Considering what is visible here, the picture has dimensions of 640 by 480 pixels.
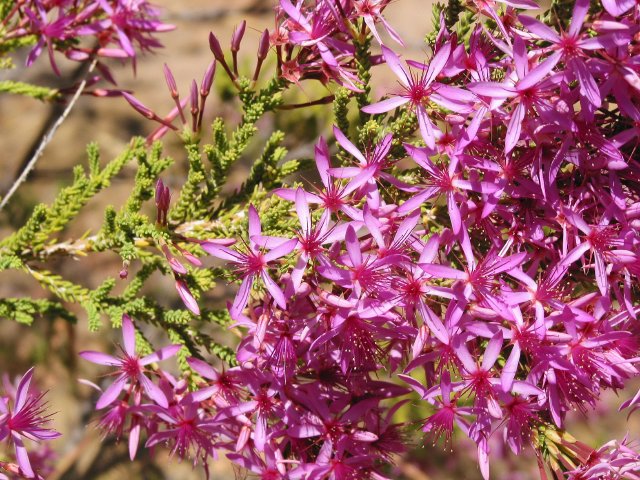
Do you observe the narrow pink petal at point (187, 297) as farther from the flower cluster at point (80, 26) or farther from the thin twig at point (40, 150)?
the flower cluster at point (80, 26)

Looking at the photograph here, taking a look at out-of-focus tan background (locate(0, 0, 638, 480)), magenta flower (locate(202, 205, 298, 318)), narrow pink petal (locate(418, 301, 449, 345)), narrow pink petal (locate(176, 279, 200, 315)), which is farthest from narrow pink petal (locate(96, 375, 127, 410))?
out-of-focus tan background (locate(0, 0, 638, 480))

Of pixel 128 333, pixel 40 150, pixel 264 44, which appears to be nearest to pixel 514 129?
pixel 264 44

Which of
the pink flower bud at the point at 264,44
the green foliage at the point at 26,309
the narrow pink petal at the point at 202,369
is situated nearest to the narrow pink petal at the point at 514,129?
the pink flower bud at the point at 264,44

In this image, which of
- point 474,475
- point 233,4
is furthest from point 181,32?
point 474,475

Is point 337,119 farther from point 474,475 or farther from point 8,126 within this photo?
point 8,126

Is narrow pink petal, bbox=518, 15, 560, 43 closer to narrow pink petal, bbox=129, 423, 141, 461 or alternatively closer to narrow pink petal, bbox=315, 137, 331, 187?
narrow pink petal, bbox=315, 137, 331, 187

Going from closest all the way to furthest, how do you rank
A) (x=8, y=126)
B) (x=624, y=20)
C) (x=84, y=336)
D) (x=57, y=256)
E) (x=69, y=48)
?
(x=624, y=20) → (x=57, y=256) → (x=69, y=48) → (x=84, y=336) → (x=8, y=126)

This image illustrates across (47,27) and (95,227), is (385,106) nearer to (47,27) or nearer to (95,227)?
(47,27)
